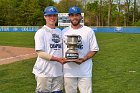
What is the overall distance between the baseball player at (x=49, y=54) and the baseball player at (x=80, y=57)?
12 centimetres

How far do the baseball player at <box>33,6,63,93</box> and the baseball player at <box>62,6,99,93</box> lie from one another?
4.8 inches

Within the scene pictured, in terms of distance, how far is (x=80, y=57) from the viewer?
5.76 m

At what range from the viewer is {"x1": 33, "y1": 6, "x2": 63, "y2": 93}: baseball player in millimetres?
5664

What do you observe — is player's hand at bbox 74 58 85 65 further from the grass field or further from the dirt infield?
the dirt infield

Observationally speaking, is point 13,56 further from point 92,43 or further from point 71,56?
point 71,56

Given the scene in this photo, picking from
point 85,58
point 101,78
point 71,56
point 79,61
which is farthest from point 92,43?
point 101,78

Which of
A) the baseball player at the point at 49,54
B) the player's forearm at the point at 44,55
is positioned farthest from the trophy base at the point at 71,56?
the player's forearm at the point at 44,55

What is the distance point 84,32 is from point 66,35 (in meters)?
0.29

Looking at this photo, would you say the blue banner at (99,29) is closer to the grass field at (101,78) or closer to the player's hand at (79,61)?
the grass field at (101,78)

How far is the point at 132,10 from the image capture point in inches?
3691

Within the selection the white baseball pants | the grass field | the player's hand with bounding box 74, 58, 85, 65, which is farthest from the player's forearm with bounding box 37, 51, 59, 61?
the grass field

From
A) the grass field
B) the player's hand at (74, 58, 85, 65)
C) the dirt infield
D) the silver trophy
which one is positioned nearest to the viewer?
the silver trophy

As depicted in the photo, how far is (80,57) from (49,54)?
0.48 meters

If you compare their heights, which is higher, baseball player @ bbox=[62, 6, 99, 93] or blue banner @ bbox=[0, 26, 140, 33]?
baseball player @ bbox=[62, 6, 99, 93]
